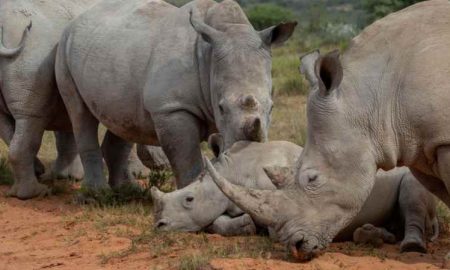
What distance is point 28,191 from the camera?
1115 centimetres

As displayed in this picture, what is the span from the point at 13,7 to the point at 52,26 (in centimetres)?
42

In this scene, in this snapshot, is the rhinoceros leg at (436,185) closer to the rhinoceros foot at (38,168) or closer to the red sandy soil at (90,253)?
the red sandy soil at (90,253)

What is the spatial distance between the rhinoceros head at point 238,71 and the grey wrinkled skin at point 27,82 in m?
2.25

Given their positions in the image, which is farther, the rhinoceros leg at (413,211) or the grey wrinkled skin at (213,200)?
the grey wrinkled skin at (213,200)

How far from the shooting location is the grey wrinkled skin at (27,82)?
1125cm

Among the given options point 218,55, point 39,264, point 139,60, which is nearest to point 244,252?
point 39,264

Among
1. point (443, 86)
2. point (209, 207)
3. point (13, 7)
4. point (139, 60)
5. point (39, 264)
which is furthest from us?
point (13, 7)

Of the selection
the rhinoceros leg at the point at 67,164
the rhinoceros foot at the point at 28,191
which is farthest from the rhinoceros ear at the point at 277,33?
the rhinoceros leg at the point at 67,164

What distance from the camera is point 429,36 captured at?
24.7 feet

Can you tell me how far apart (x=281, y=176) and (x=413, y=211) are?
51.5 inches

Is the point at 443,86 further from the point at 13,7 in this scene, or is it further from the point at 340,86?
the point at 13,7

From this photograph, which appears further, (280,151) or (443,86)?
(280,151)

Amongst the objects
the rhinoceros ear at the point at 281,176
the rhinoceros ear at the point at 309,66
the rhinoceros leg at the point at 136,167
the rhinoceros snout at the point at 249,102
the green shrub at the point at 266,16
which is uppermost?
the rhinoceros ear at the point at 309,66

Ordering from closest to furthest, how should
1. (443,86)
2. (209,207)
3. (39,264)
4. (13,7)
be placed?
(443,86), (39,264), (209,207), (13,7)
